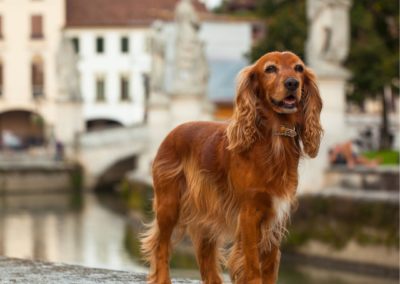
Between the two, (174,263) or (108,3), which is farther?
(108,3)

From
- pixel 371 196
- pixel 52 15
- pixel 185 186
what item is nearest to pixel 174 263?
pixel 371 196

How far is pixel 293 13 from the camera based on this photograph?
45469 millimetres

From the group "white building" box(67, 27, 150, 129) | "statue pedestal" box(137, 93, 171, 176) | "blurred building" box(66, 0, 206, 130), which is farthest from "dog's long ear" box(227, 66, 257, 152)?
"white building" box(67, 27, 150, 129)

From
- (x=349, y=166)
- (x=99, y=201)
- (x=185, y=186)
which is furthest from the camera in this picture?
(x=99, y=201)

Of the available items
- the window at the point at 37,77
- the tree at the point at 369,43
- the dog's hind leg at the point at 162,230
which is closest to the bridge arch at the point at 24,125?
the window at the point at 37,77

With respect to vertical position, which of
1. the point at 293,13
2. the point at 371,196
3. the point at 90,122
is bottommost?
the point at 90,122

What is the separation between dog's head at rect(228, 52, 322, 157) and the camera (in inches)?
293

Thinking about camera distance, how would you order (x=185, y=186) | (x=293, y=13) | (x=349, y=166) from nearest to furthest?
1. (x=185, y=186)
2. (x=349, y=166)
3. (x=293, y=13)

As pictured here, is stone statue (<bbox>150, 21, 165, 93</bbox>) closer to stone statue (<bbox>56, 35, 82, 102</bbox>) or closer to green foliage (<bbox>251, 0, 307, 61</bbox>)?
green foliage (<bbox>251, 0, 307, 61</bbox>)

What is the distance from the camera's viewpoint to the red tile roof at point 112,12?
83.2 meters

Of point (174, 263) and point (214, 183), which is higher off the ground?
point (214, 183)

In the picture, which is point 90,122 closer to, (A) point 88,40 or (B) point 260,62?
(A) point 88,40

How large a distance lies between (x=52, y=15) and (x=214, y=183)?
7539 centimetres

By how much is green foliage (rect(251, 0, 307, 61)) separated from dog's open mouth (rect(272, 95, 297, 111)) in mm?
35661
